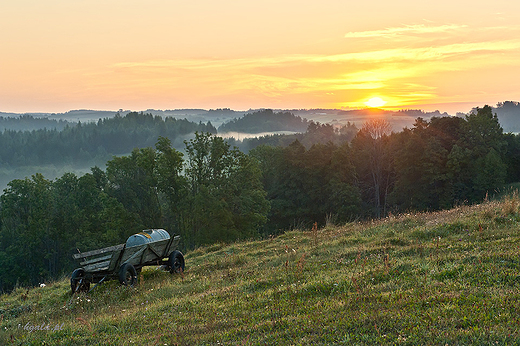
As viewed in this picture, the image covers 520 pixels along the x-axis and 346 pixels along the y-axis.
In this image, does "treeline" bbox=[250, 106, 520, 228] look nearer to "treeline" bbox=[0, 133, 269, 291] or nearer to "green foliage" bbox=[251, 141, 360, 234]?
"green foliage" bbox=[251, 141, 360, 234]

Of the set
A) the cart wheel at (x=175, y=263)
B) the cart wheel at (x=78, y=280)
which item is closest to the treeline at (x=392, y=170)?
the cart wheel at (x=175, y=263)

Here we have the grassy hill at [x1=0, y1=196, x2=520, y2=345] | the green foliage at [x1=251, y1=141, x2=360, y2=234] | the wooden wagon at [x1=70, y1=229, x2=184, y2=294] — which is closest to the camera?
the grassy hill at [x1=0, y1=196, x2=520, y2=345]

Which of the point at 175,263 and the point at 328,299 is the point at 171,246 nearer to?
the point at 175,263

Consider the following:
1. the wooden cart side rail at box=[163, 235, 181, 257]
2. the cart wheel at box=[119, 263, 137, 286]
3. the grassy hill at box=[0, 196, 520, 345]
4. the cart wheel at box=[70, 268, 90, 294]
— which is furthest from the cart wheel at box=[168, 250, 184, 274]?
the cart wheel at box=[70, 268, 90, 294]

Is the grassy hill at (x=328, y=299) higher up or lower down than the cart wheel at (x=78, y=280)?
higher up

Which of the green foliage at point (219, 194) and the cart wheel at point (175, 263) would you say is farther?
the green foliage at point (219, 194)

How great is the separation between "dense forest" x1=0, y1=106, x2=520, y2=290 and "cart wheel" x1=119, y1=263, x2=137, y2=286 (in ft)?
96.6

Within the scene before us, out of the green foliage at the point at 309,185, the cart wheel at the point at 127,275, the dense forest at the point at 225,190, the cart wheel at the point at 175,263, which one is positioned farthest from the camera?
the green foliage at the point at 309,185

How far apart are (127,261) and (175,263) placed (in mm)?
2049

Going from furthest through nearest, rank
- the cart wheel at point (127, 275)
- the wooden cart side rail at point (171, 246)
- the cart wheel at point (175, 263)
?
the wooden cart side rail at point (171, 246) → the cart wheel at point (175, 263) → the cart wheel at point (127, 275)

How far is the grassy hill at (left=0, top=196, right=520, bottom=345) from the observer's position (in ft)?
18.3

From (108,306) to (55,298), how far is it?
2.98 m

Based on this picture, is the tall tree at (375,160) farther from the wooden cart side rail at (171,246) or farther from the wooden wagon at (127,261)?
the wooden wagon at (127,261)

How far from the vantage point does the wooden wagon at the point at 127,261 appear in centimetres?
1108
